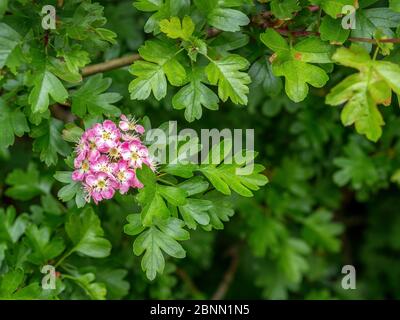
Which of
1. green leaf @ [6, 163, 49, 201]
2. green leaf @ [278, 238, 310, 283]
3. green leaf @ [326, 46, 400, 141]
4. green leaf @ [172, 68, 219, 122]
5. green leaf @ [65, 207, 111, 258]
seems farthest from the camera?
green leaf @ [278, 238, 310, 283]

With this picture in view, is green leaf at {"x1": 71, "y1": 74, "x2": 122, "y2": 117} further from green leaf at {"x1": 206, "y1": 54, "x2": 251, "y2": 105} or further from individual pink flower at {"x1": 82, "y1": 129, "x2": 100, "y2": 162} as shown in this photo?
green leaf at {"x1": 206, "y1": 54, "x2": 251, "y2": 105}

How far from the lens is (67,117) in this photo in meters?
2.08

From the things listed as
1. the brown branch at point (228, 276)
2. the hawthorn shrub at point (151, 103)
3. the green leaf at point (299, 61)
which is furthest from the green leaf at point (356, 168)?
the green leaf at point (299, 61)

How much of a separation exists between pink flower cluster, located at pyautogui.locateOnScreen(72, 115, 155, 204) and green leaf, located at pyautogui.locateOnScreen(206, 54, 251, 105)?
9.6 inches

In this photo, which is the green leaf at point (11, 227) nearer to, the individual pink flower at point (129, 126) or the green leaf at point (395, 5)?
the individual pink flower at point (129, 126)

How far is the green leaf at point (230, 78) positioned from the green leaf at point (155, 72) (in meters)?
0.08

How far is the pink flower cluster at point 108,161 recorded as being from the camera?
152 cm

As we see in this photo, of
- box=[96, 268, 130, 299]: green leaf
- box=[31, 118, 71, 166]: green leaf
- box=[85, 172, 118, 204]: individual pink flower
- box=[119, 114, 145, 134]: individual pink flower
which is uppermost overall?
box=[31, 118, 71, 166]: green leaf

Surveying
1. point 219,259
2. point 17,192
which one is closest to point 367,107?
point 17,192

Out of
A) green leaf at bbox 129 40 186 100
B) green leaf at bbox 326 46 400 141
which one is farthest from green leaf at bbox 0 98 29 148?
green leaf at bbox 326 46 400 141

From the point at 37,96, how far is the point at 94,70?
0.33 metres

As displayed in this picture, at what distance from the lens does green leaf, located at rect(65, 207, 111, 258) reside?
1.87m

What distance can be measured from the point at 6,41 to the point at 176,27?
0.44 metres
